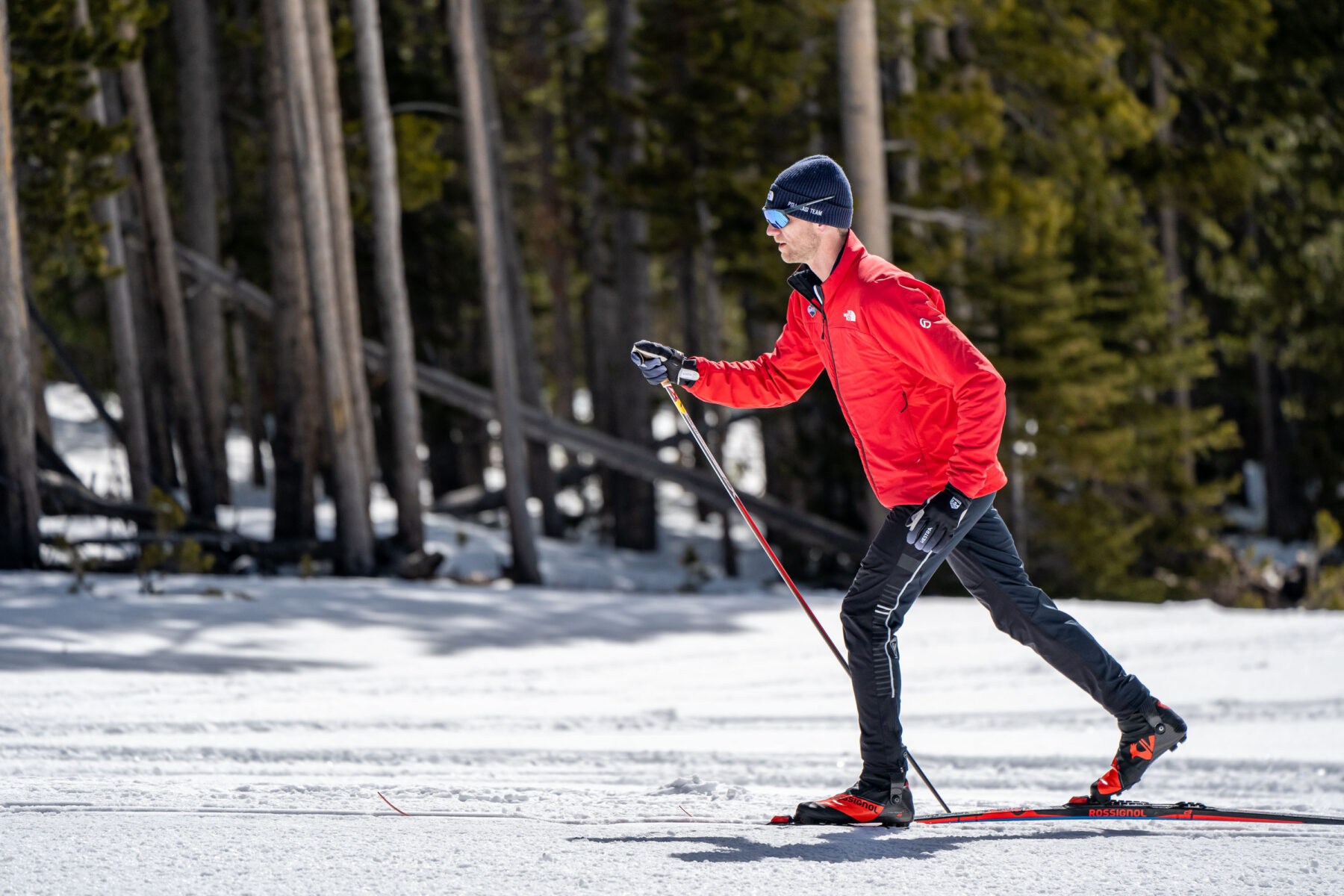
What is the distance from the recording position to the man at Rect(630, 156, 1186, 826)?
3641mm

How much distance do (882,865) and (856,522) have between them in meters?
13.3

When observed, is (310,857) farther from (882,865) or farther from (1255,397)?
(1255,397)

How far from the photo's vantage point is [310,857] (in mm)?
3236

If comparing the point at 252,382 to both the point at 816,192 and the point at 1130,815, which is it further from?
the point at 1130,815

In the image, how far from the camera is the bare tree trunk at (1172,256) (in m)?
15.7

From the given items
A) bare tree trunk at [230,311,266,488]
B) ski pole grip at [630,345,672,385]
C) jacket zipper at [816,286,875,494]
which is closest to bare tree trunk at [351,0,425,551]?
bare tree trunk at [230,311,266,488]

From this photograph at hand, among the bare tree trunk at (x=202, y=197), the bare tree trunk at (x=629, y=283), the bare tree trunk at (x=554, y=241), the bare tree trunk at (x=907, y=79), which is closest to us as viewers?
the bare tree trunk at (x=202, y=197)

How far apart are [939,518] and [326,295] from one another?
8.48 m

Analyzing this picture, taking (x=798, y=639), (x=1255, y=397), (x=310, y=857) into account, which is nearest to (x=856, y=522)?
(x=798, y=639)

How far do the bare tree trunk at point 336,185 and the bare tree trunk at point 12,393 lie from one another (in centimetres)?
320

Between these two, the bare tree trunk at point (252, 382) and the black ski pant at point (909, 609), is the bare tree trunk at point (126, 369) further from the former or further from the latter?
the black ski pant at point (909, 609)

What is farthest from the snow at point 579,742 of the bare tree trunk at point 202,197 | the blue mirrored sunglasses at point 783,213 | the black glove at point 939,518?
the bare tree trunk at point 202,197

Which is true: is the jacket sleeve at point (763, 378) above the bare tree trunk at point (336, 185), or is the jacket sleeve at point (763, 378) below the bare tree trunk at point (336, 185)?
below

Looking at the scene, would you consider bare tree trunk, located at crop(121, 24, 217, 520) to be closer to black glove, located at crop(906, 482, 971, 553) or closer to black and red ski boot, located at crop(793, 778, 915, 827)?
black and red ski boot, located at crop(793, 778, 915, 827)
